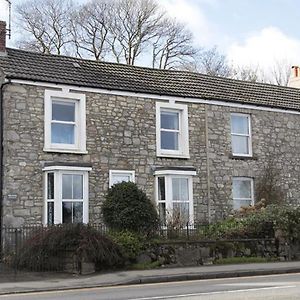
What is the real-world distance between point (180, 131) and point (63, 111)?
5.30 m

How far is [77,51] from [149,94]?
2334cm

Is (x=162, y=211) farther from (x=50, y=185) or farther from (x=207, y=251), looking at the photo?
(x=50, y=185)

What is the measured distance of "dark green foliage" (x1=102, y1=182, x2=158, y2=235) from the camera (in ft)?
71.1

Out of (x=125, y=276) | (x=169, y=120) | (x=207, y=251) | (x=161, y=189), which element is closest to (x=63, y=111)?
(x=169, y=120)

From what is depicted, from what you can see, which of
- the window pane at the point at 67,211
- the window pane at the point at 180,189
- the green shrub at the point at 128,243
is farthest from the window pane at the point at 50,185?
the window pane at the point at 180,189

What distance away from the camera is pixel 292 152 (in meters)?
30.0

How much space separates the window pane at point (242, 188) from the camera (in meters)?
28.0

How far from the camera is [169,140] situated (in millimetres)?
26875

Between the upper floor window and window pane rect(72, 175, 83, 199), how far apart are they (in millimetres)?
7785

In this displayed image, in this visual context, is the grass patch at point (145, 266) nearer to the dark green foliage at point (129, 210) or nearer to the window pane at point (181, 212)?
the dark green foliage at point (129, 210)

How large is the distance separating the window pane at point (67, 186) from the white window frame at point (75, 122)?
3.34 ft

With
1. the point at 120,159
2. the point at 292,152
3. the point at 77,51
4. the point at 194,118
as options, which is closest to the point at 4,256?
the point at 120,159

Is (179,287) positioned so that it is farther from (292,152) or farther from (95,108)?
(292,152)

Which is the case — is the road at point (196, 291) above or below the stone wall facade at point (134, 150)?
below
